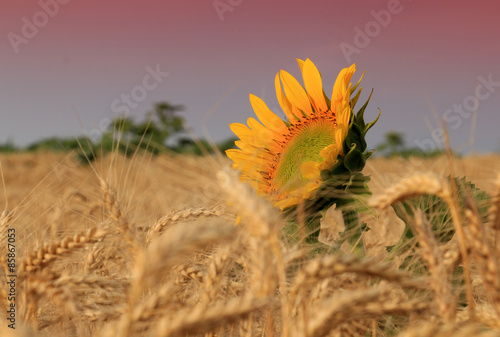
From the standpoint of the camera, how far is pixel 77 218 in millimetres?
3254

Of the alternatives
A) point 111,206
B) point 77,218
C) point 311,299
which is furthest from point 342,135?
point 77,218

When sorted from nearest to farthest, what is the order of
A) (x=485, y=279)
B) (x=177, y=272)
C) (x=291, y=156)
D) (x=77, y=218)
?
(x=485, y=279) → (x=177, y=272) → (x=291, y=156) → (x=77, y=218)

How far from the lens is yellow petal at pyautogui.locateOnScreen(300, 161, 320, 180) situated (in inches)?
46.4

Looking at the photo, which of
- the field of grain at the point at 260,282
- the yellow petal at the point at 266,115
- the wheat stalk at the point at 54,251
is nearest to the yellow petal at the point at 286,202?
the field of grain at the point at 260,282

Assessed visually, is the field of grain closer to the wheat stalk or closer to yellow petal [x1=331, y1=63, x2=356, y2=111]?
the wheat stalk

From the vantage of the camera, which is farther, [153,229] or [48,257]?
[153,229]

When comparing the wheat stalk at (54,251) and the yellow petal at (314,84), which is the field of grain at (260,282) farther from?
the yellow petal at (314,84)

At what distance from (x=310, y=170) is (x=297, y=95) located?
28 centimetres

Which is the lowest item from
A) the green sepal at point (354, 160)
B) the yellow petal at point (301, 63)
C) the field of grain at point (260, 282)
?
the field of grain at point (260, 282)

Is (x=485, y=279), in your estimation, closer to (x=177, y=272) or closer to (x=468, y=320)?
(x=468, y=320)

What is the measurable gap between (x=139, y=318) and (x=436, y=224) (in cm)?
81

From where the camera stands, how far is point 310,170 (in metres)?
1.19

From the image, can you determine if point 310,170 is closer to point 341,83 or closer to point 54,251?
point 341,83

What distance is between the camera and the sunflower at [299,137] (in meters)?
1.17
